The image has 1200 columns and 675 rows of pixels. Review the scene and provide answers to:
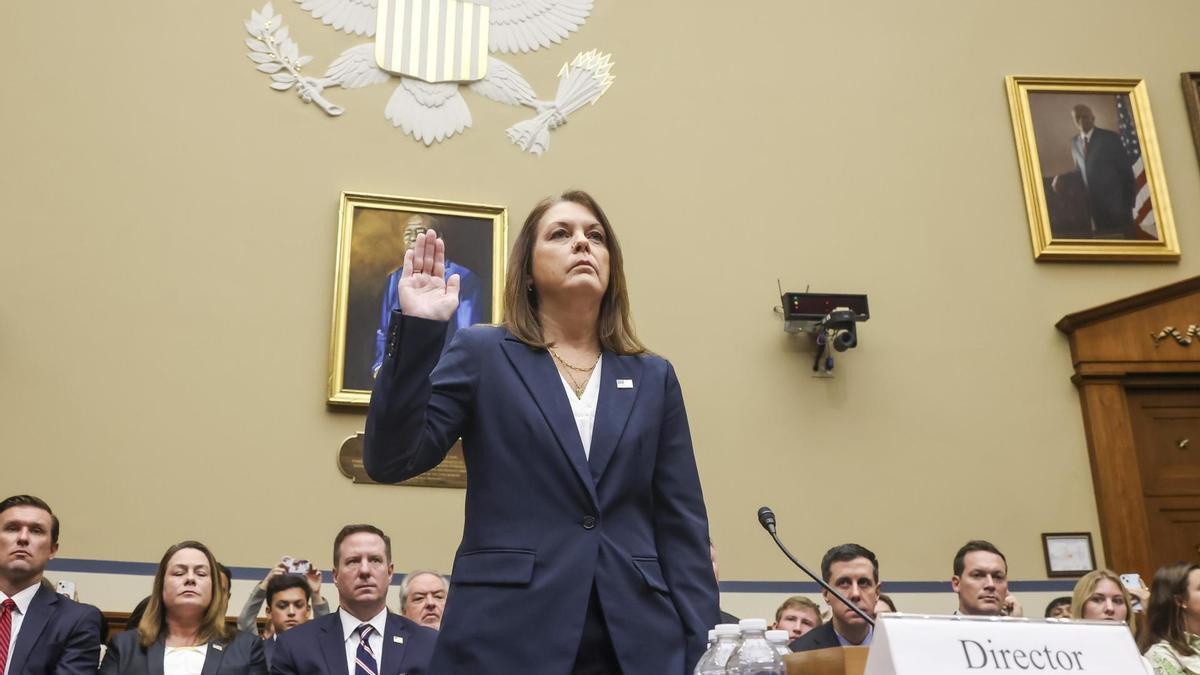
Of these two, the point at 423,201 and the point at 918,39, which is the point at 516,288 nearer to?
the point at 423,201

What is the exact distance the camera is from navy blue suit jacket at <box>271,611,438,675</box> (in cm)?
450

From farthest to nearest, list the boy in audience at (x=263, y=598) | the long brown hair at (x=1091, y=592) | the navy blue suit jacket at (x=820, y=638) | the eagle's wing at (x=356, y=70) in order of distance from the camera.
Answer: the eagle's wing at (x=356, y=70)
the boy in audience at (x=263, y=598)
the long brown hair at (x=1091, y=592)
the navy blue suit jacket at (x=820, y=638)

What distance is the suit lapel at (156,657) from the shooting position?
15.1 feet

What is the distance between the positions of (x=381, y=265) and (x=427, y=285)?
515cm

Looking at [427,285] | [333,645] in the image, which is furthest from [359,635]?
[427,285]

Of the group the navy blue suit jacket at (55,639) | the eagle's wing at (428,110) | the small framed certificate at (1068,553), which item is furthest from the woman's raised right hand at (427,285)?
the small framed certificate at (1068,553)

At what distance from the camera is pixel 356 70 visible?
7.39 meters

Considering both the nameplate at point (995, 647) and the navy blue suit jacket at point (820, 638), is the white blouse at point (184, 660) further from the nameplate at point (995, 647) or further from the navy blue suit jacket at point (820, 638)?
the nameplate at point (995, 647)

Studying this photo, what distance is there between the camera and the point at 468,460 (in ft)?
7.03

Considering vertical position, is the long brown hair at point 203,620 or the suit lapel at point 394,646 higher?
the long brown hair at point 203,620

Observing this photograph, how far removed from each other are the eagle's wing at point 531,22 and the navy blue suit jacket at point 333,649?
168 inches

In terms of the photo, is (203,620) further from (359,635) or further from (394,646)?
(394,646)

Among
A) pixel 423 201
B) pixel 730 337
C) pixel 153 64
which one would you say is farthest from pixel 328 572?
pixel 153 64

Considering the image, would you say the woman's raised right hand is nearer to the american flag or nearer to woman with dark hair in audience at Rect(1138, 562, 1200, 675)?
woman with dark hair in audience at Rect(1138, 562, 1200, 675)
